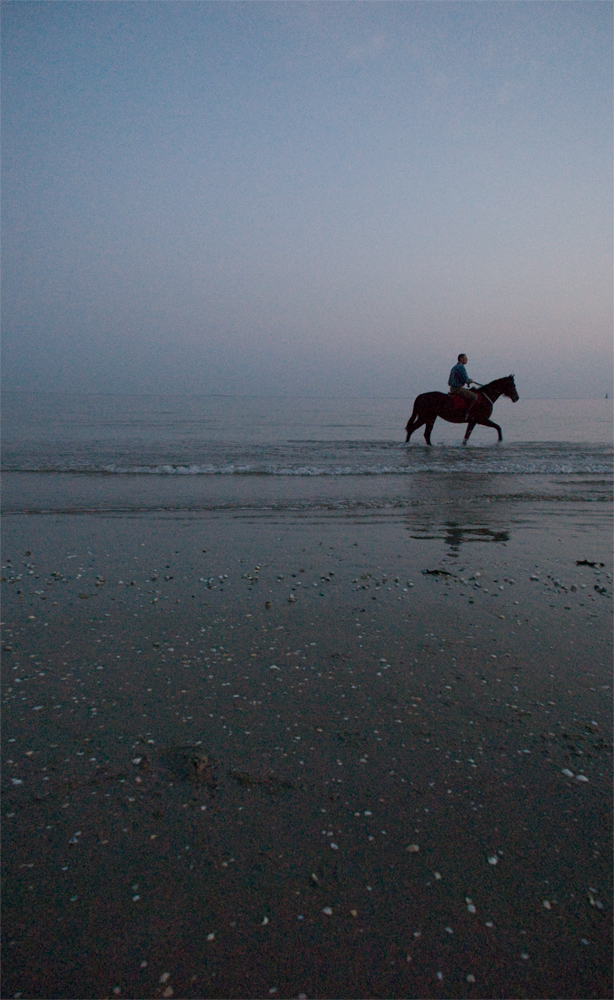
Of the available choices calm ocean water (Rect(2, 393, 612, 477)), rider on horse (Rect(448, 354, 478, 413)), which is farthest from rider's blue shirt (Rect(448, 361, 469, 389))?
calm ocean water (Rect(2, 393, 612, 477))

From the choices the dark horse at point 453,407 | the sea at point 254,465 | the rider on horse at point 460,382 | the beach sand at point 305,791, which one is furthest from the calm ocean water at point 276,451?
the beach sand at point 305,791

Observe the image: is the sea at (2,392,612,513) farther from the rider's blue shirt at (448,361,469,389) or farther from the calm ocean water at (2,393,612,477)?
the rider's blue shirt at (448,361,469,389)

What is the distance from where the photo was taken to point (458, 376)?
74.6 ft

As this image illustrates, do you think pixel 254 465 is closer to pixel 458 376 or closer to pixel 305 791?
pixel 458 376

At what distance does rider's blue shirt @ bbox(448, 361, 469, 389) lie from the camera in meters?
22.6

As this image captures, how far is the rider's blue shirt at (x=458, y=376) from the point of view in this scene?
22641 millimetres

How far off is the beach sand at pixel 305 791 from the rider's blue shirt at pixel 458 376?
17.9 meters

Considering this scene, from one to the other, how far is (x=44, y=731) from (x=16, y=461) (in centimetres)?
1502

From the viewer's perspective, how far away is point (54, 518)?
9.75 m

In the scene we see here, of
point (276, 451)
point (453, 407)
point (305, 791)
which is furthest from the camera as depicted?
point (453, 407)

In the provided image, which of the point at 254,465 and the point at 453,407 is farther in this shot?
the point at 453,407

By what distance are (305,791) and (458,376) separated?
71.1 ft

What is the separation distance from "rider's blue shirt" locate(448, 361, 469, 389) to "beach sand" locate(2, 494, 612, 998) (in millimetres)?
17901

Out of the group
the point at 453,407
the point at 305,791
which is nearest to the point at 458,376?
the point at 453,407
